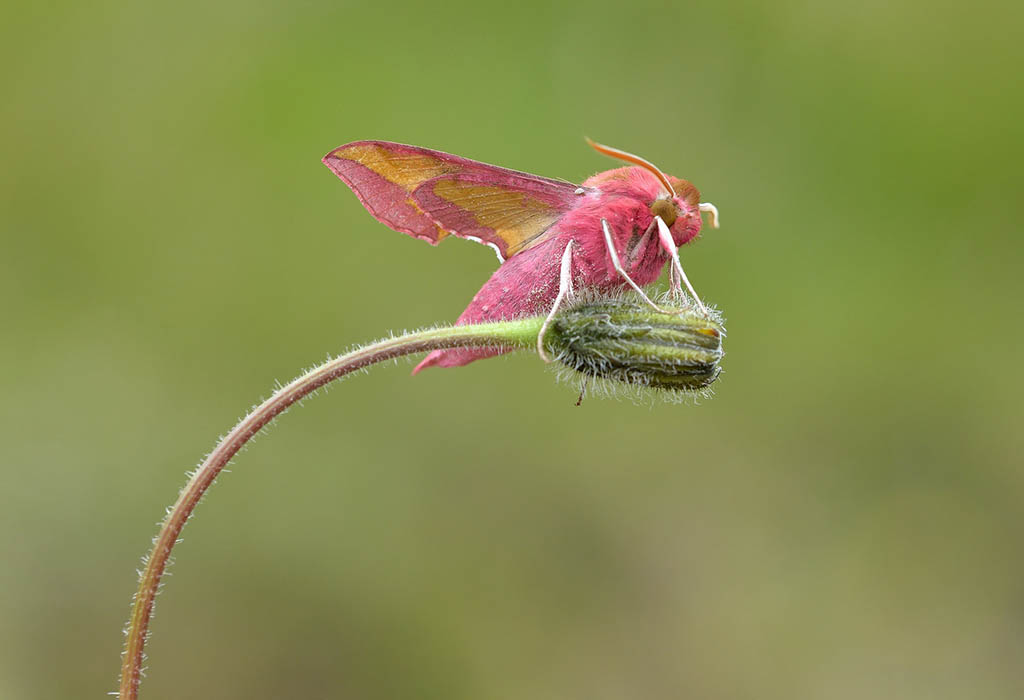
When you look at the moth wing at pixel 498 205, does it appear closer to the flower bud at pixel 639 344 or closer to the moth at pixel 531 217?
the moth at pixel 531 217

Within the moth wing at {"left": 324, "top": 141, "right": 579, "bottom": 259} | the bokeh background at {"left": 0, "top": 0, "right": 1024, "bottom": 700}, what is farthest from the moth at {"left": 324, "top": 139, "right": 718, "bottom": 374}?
the bokeh background at {"left": 0, "top": 0, "right": 1024, "bottom": 700}

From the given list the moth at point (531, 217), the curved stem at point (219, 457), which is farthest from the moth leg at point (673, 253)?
the curved stem at point (219, 457)

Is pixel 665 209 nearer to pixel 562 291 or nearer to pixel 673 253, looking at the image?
pixel 673 253

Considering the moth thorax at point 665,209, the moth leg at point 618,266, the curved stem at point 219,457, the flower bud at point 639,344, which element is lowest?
the curved stem at point 219,457

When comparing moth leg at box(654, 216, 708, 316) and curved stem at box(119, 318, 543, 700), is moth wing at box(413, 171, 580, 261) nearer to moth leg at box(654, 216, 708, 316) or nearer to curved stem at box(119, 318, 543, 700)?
moth leg at box(654, 216, 708, 316)

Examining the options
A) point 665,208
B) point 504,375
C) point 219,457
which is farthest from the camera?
point 504,375

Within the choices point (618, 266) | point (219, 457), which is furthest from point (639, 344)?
point (219, 457)
